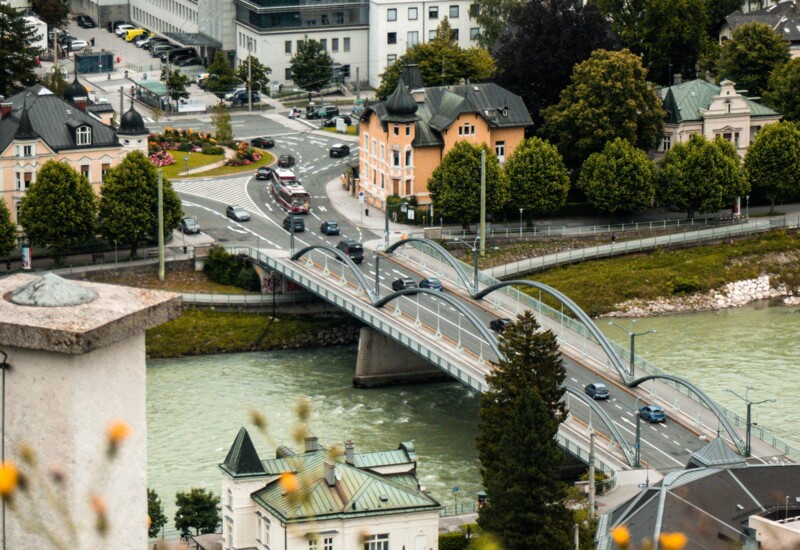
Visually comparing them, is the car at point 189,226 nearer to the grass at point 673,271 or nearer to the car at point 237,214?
the car at point 237,214

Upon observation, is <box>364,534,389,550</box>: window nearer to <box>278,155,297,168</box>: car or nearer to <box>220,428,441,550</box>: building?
<box>220,428,441,550</box>: building

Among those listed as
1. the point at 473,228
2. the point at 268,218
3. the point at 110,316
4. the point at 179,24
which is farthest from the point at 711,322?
the point at 110,316

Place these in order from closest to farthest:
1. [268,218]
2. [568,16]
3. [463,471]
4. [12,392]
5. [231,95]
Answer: [12,392] < [463,471] < [268,218] < [568,16] < [231,95]

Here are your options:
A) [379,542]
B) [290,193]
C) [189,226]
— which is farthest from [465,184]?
[379,542]

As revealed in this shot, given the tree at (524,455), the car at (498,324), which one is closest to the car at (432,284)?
the car at (498,324)

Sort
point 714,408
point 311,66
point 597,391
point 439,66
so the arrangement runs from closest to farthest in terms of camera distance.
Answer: point 714,408
point 597,391
point 439,66
point 311,66

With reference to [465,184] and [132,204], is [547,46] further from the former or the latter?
[132,204]

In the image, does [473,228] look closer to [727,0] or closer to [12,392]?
[727,0]
